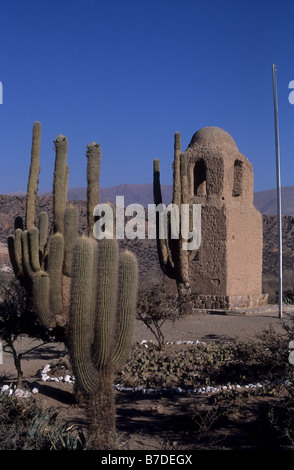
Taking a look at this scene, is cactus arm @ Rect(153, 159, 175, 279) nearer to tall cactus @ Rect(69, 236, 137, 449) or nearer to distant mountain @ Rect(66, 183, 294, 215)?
tall cactus @ Rect(69, 236, 137, 449)

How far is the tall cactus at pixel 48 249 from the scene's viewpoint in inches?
293

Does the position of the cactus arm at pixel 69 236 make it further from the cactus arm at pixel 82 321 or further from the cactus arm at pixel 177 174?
the cactus arm at pixel 177 174

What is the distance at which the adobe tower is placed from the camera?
52.3ft

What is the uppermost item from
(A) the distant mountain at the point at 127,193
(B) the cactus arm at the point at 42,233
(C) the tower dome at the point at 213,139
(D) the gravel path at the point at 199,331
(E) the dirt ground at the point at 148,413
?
(A) the distant mountain at the point at 127,193

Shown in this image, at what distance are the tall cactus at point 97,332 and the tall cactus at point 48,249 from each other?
2175mm

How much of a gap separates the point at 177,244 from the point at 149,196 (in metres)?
129

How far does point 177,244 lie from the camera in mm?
14594

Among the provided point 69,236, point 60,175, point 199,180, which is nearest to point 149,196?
point 199,180

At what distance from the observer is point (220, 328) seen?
→ 13172 mm

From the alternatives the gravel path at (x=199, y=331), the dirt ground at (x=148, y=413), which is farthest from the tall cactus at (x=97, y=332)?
the gravel path at (x=199, y=331)

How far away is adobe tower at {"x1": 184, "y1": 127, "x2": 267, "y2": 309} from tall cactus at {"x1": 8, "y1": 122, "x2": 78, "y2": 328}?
24.2 ft

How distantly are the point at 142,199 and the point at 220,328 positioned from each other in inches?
4977

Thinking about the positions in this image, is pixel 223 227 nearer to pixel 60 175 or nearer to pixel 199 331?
pixel 199 331

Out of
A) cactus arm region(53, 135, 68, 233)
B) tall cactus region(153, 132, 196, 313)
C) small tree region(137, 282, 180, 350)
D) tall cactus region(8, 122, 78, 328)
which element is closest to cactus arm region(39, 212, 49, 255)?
tall cactus region(8, 122, 78, 328)
